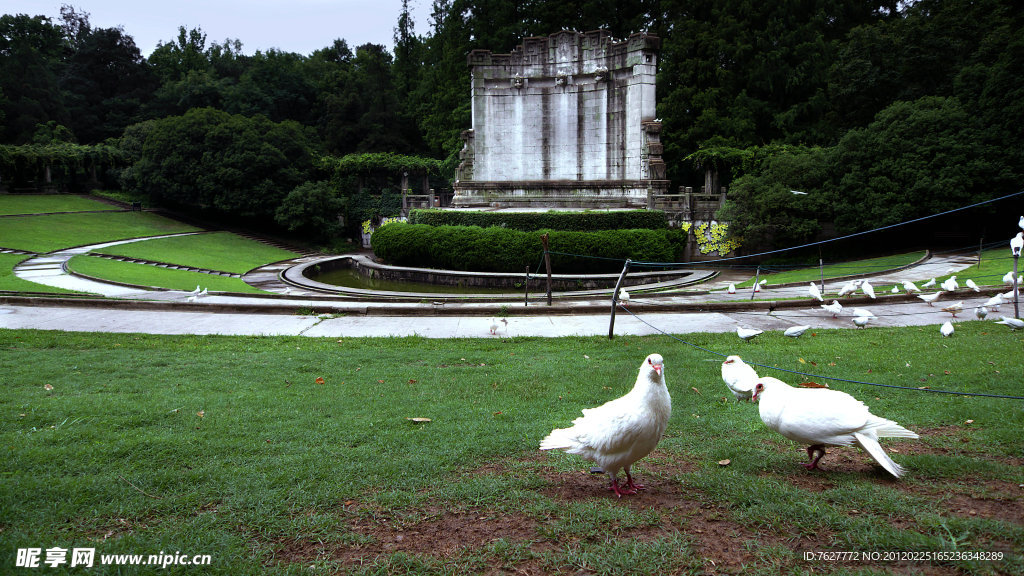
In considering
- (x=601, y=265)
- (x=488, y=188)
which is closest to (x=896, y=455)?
(x=601, y=265)

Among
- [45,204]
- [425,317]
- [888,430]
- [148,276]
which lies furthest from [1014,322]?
[45,204]

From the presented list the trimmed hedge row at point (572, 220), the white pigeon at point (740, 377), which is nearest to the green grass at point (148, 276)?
the trimmed hedge row at point (572, 220)

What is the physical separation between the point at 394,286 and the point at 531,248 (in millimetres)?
4784

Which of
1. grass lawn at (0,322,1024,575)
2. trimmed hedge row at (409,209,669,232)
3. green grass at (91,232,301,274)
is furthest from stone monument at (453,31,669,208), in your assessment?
grass lawn at (0,322,1024,575)

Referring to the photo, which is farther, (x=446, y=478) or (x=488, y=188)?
(x=488, y=188)

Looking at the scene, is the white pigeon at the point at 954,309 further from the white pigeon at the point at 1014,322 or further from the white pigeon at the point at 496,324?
the white pigeon at the point at 496,324

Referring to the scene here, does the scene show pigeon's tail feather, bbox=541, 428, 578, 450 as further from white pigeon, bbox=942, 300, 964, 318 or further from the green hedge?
the green hedge

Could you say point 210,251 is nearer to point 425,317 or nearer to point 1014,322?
point 425,317

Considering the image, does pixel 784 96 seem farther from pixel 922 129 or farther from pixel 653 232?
pixel 653 232

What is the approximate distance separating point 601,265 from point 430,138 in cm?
2448

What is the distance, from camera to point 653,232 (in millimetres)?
20844

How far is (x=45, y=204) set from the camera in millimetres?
34688

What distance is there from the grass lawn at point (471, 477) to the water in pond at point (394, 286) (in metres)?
11.5

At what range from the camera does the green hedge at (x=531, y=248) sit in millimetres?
19938
